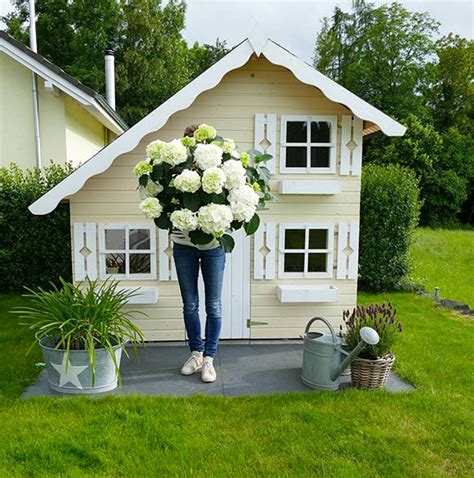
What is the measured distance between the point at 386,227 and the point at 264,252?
317 cm

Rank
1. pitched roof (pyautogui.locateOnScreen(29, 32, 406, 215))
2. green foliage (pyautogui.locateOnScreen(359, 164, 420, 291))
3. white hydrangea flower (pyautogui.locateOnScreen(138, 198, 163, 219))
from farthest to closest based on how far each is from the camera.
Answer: green foliage (pyautogui.locateOnScreen(359, 164, 420, 291)), pitched roof (pyautogui.locateOnScreen(29, 32, 406, 215)), white hydrangea flower (pyautogui.locateOnScreen(138, 198, 163, 219))

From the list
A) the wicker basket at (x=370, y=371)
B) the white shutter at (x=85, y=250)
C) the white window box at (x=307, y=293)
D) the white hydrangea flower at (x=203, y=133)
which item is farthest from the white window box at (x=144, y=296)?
the wicker basket at (x=370, y=371)

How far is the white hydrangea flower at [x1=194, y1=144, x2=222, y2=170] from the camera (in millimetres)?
3301

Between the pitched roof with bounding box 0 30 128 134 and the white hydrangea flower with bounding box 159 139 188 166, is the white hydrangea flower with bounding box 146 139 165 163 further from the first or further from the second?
the pitched roof with bounding box 0 30 128 134

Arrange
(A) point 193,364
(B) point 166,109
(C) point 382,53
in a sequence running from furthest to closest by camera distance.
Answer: (C) point 382,53 → (B) point 166,109 → (A) point 193,364

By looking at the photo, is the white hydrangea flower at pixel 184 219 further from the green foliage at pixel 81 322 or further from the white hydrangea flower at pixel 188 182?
the green foliage at pixel 81 322

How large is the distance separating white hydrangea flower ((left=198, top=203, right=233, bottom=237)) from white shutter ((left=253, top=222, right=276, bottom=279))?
1.31 m

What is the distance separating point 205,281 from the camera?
3789 millimetres

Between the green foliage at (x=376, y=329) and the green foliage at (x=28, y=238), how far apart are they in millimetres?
4556

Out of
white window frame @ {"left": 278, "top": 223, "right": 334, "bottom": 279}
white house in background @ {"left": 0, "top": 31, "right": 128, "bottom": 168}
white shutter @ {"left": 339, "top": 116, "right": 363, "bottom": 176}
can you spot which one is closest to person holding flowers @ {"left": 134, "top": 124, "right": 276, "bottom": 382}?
white window frame @ {"left": 278, "top": 223, "right": 334, "bottom": 279}

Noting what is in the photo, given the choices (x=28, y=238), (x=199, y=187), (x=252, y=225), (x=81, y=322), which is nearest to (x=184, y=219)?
(x=199, y=187)

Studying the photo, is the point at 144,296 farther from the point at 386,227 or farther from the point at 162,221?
the point at 386,227

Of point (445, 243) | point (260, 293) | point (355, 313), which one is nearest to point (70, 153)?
point (260, 293)

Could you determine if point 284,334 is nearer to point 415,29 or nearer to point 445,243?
point 445,243
